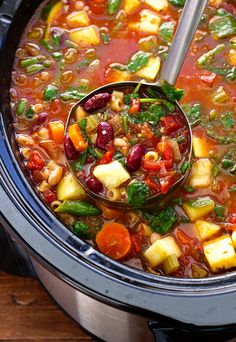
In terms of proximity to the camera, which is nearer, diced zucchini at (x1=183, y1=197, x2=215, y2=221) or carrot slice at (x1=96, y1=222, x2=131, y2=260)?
carrot slice at (x1=96, y1=222, x2=131, y2=260)

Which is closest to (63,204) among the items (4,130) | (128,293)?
(4,130)

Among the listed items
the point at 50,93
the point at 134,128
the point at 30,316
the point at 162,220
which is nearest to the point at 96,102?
the point at 134,128

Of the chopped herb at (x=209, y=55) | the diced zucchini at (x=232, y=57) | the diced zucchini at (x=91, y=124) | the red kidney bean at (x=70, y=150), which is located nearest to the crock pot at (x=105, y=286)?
the red kidney bean at (x=70, y=150)

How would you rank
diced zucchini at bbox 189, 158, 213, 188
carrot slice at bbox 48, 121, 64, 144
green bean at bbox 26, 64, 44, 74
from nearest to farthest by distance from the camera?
diced zucchini at bbox 189, 158, 213, 188 → carrot slice at bbox 48, 121, 64, 144 → green bean at bbox 26, 64, 44, 74

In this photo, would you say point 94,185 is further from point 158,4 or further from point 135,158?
point 158,4

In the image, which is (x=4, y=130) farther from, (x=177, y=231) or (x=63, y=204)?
(x=177, y=231)

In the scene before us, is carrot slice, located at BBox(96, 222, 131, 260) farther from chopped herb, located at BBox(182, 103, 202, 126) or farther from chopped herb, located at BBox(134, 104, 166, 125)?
chopped herb, located at BBox(182, 103, 202, 126)

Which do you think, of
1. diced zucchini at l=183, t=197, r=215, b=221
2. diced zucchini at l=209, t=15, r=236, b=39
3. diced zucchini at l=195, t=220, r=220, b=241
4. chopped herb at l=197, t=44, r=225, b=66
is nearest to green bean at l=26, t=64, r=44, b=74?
chopped herb at l=197, t=44, r=225, b=66
